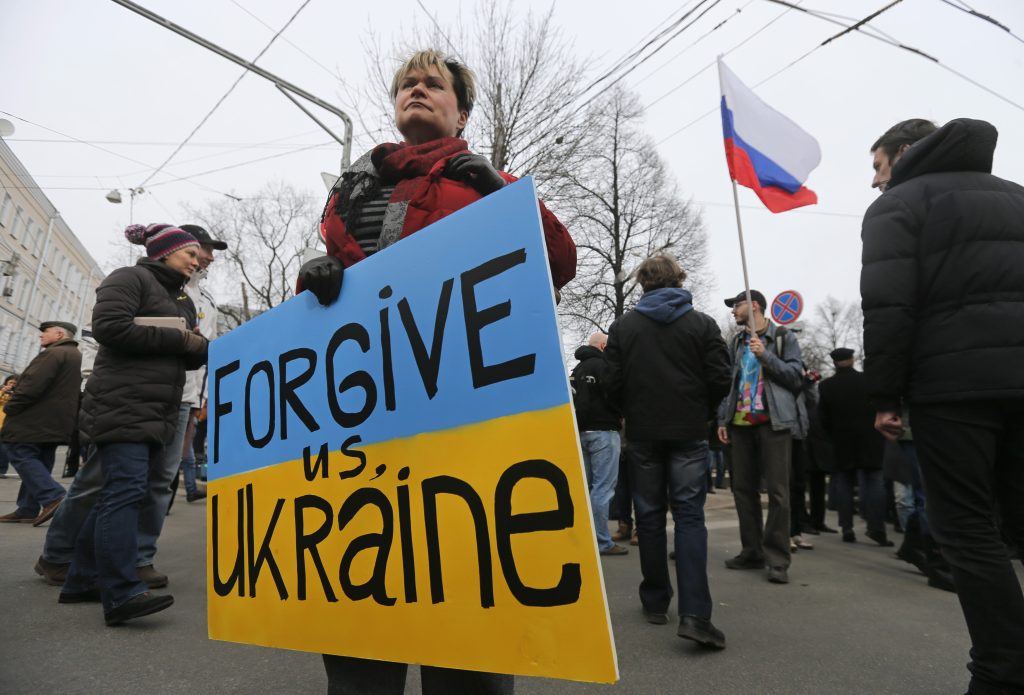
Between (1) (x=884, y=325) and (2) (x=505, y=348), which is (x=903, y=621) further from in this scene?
(2) (x=505, y=348)

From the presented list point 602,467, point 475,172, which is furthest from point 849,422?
point 475,172

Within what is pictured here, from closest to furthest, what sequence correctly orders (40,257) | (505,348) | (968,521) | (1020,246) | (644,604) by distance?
(505,348), (968,521), (1020,246), (644,604), (40,257)

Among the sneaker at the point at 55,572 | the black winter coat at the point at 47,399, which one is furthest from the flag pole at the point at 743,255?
the black winter coat at the point at 47,399

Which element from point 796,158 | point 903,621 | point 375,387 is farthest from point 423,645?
point 796,158

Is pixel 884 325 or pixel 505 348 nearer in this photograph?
pixel 505 348

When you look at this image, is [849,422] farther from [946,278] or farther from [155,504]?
[155,504]

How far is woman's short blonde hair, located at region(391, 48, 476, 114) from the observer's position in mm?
1781

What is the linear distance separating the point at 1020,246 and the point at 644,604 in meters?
2.33

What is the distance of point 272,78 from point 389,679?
9.12 meters

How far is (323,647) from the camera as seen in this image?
127 cm

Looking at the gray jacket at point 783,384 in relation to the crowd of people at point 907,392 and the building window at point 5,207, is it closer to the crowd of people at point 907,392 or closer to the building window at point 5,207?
the crowd of people at point 907,392

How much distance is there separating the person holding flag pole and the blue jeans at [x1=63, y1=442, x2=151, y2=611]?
3666 mm

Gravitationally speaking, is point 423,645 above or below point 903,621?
above

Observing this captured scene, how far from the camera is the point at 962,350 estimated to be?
194 centimetres
